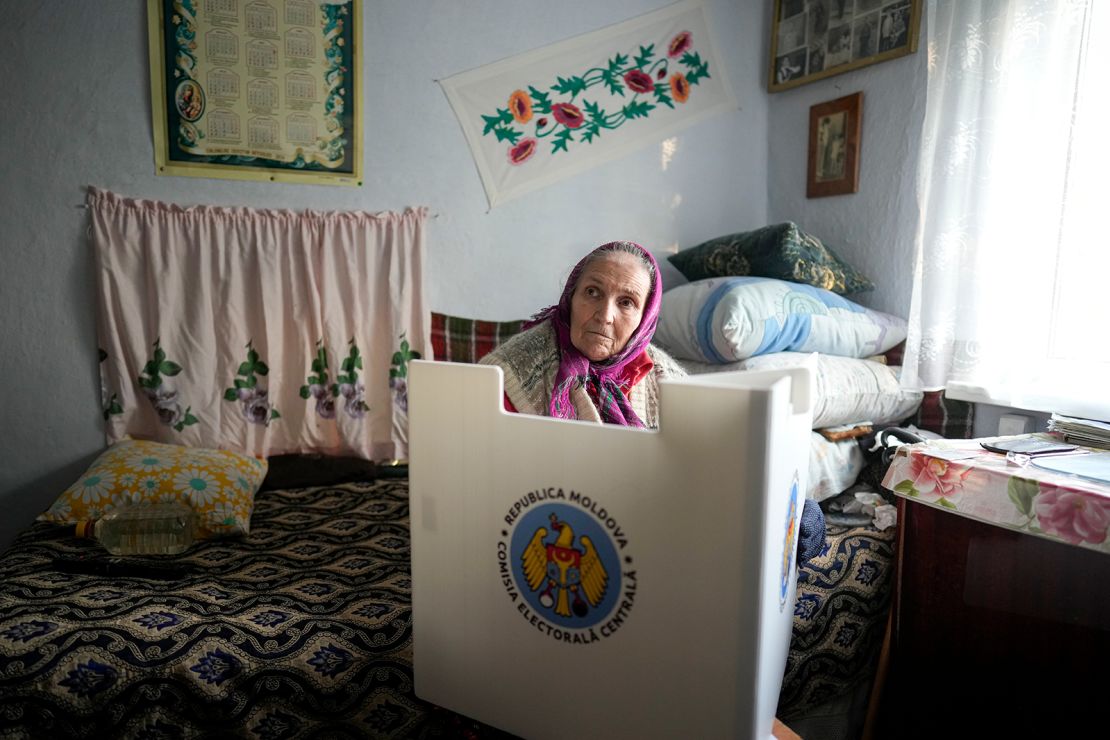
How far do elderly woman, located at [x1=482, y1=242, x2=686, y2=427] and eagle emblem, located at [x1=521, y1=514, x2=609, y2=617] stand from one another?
60cm

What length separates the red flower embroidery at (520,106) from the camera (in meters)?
2.26

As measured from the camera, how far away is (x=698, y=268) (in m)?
2.35

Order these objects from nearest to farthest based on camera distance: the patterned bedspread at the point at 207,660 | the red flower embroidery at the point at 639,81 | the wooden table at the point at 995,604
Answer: the patterned bedspread at the point at 207,660 < the wooden table at the point at 995,604 < the red flower embroidery at the point at 639,81

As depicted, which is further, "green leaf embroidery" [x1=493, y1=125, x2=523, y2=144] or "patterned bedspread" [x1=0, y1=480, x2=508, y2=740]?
"green leaf embroidery" [x1=493, y1=125, x2=523, y2=144]

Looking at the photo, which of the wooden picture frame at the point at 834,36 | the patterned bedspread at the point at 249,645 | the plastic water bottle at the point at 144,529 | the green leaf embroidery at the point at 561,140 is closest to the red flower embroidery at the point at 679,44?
the wooden picture frame at the point at 834,36

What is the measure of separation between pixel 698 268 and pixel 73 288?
1836 millimetres

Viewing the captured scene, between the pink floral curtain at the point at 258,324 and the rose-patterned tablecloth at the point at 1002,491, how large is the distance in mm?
1416

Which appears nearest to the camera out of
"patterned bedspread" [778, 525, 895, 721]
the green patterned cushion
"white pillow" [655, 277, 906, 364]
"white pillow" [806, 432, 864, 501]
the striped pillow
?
"patterned bedspread" [778, 525, 895, 721]

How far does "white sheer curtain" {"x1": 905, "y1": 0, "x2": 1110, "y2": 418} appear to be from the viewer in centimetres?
158

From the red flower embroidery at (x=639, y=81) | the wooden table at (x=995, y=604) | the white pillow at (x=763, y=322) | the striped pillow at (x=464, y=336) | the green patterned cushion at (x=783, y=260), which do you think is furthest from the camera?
the red flower embroidery at (x=639, y=81)

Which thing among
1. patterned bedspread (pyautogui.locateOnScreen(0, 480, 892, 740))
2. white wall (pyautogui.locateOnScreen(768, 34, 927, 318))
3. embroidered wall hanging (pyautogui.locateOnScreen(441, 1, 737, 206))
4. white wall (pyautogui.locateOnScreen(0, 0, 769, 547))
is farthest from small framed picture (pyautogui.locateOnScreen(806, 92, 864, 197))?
patterned bedspread (pyautogui.locateOnScreen(0, 480, 892, 740))

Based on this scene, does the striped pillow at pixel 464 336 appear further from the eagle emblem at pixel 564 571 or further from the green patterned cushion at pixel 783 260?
the eagle emblem at pixel 564 571

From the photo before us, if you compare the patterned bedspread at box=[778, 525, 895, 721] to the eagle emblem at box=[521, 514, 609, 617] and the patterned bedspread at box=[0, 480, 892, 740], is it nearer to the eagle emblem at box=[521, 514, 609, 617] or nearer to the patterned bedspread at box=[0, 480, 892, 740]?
the patterned bedspread at box=[0, 480, 892, 740]

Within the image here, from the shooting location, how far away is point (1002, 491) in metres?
1.23
